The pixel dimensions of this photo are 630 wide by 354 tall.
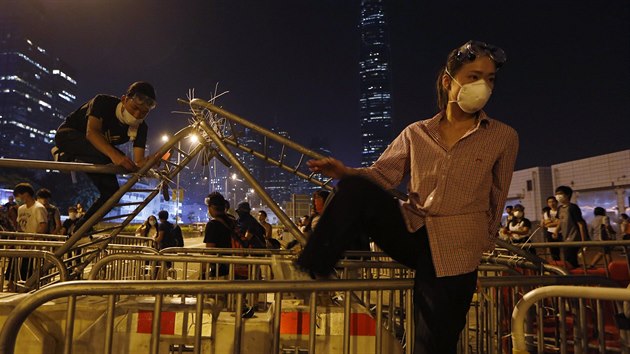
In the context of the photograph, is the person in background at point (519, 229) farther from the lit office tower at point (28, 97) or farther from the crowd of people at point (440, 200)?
the lit office tower at point (28, 97)

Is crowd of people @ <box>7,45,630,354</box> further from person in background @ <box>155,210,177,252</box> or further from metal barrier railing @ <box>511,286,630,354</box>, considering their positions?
person in background @ <box>155,210,177,252</box>

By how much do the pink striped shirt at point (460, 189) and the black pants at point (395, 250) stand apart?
0.07 metres

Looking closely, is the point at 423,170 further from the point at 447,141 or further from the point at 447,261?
the point at 447,261

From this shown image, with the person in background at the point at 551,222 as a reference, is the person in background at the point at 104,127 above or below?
above

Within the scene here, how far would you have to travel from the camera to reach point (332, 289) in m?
2.04

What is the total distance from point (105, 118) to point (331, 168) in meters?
3.16

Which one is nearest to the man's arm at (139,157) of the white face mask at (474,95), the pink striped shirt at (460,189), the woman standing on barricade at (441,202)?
the woman standing on barricade at (441,202)

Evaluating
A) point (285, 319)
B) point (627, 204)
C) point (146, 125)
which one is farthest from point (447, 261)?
point (627, 204)

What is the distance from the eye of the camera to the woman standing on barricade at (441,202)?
2.00 meters

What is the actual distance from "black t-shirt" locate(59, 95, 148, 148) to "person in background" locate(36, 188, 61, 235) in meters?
5.17

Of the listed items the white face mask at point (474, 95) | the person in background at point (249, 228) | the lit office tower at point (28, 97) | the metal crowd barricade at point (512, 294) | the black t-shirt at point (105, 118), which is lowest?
the metal crowd barricade at point (512, 294)

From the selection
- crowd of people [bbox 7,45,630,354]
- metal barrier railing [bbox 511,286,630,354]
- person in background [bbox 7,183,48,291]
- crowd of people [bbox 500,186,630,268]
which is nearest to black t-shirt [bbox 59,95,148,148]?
crowd of people [bbox 7,45,630,354]

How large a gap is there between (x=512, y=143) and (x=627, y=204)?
36201 mm

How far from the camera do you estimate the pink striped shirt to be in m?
2.11
